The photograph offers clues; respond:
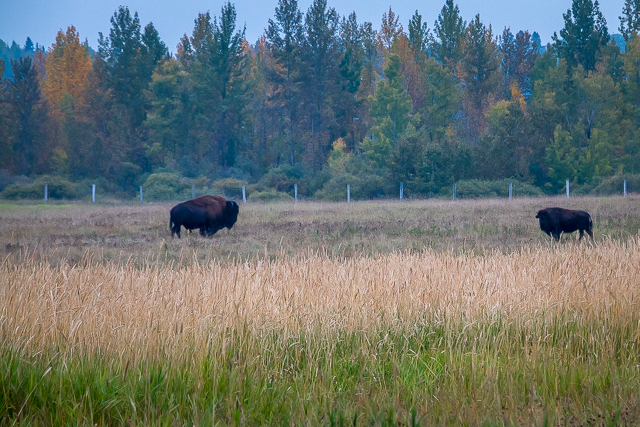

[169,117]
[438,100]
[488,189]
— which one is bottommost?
[488,189]

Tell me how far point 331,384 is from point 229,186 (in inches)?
1712

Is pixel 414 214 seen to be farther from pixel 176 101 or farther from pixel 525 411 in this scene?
pixel 176 101

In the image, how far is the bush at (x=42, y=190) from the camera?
136ft

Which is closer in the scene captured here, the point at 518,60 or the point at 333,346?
the point at 333,346

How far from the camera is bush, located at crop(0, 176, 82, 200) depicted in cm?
4141

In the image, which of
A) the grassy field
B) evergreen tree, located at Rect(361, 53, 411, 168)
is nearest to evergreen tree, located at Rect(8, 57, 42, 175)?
evergreen tree, located at Rect(361, 53, 411, 168)

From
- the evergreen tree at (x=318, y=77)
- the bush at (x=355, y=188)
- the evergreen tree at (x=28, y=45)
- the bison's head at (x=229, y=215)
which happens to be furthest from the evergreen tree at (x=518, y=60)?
the evergreen tree at (x=28, y=45)

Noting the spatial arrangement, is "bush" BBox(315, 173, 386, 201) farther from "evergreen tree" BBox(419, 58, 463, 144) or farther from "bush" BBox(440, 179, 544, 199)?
"evergreen tree" BBox(419, 58, 463, 144)

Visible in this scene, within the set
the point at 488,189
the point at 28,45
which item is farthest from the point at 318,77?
the point at 28,45

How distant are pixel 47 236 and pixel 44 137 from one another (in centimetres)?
4284

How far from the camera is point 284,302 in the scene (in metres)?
5.82

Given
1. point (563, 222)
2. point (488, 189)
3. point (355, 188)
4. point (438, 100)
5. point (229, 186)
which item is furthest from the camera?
point (438, 100)

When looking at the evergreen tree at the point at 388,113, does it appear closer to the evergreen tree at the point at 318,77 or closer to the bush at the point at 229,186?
the evergreen tree at the point at 318,77

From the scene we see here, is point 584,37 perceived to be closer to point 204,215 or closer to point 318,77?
point 318,77
